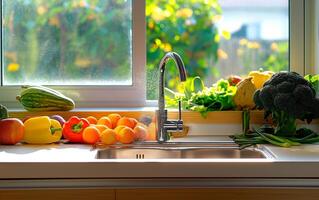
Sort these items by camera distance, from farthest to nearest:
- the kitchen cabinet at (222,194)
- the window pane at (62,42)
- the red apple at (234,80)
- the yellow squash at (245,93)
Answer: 1. the window pane at (62,42)
2. the red apple at (234,80)
3. the yellow squash at (245,93)
4. the kitchen cabinet at (222,194)

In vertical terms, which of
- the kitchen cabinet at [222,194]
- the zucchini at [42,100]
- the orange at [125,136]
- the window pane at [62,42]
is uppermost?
the window pane at [62,42]

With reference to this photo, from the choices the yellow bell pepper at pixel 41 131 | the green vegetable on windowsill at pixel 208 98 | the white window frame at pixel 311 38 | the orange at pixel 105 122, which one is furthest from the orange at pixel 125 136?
the white window frame at pixel 311 38

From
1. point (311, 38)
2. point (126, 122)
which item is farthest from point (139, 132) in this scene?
point (311, 38)

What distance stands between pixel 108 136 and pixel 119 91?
52cm

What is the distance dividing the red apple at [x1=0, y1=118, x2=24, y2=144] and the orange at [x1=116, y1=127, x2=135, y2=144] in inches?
13.7

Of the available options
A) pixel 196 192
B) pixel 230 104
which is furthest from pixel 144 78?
pixel 196 192

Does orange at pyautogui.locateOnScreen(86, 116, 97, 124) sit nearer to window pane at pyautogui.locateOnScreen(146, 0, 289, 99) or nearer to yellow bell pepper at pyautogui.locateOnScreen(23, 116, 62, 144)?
yellow bell pepper at pyautogui.locateOnScreen(23, 116, 62, 144)

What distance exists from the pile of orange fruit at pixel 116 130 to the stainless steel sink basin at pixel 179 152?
0.12ft

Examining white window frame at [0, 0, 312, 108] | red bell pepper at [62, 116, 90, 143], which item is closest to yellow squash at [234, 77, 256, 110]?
white window frame at [0, 0, 312, 108]

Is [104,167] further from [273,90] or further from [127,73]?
[127,73]

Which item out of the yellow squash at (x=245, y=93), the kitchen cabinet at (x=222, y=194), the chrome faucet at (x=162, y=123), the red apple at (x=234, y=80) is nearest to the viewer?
the kitchen cabinet at (x=222, y=194)

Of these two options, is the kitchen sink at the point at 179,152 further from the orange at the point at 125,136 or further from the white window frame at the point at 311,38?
the white window frame at the point at 311,38

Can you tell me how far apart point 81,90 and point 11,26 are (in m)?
0.43

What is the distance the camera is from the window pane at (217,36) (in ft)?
7.82
